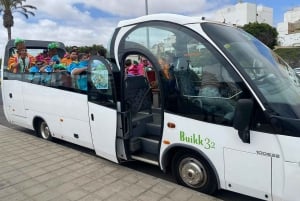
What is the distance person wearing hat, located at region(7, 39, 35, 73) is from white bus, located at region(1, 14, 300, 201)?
2.42 metres

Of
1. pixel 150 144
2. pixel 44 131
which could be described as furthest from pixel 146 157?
pixel 44 131

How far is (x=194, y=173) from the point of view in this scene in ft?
13.8

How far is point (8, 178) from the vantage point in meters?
4.83

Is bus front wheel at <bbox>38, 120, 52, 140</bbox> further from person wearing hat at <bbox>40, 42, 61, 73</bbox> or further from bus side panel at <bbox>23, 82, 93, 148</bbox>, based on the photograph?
person wearing hat at <bbox>40, 42, 61, 73</bbox>

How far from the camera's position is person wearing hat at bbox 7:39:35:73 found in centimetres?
754

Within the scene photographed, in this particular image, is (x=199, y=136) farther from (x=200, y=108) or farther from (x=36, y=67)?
(x=36, y=67)

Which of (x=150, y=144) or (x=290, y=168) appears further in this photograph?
(x=150, y=144)

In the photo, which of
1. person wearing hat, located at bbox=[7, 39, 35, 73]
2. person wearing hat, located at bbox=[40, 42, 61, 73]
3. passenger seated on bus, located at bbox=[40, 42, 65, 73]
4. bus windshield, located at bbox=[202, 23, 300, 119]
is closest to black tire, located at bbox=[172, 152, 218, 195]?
bus windshield, located at bbox=[202, 23, 300, 119]

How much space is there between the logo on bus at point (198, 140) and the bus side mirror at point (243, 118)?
1.48 ft

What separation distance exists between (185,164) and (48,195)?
6.45ft

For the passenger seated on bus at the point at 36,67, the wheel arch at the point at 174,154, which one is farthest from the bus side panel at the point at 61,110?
the wheel arch at the point at 174,154

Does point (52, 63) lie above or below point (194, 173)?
above

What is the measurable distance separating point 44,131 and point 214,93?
5012mm

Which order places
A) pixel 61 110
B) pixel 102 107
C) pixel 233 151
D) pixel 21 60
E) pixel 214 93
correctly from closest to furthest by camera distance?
pixel 233 151 < pixel 214 93 < pixel 102 107 < pixel 61 110 < pixel 21 60
